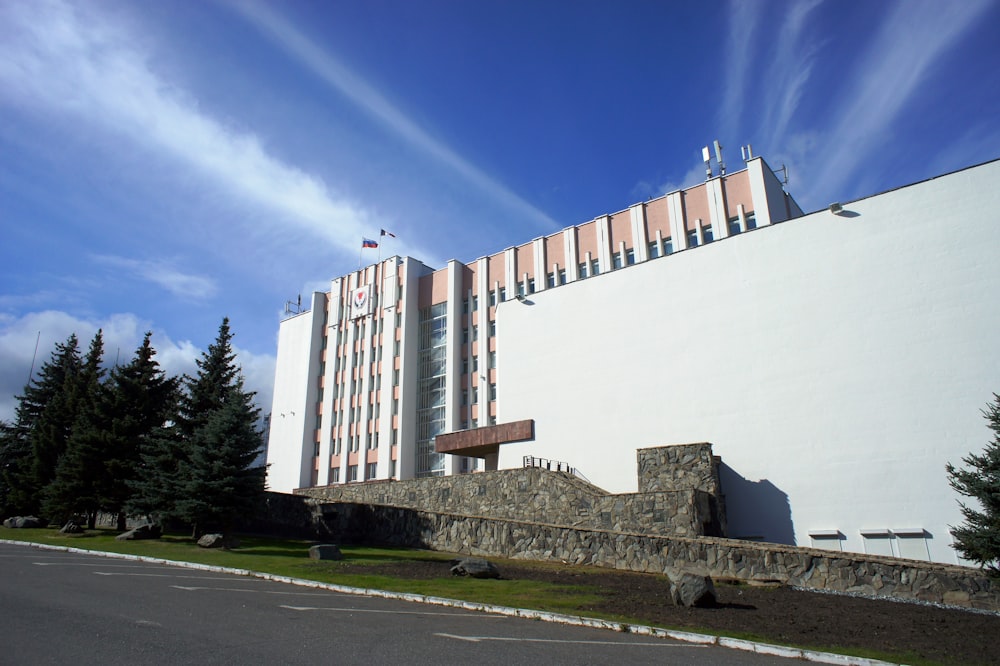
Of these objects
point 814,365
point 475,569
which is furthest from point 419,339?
point 475,569

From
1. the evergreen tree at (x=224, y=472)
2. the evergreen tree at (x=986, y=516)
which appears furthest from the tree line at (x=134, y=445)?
the evergreen tree at (x=986, y=516)

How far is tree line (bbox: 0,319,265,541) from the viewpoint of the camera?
23.3 m

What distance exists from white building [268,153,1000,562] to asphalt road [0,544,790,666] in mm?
17075

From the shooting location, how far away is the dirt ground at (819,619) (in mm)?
9469

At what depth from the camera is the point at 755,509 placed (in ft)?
80.7

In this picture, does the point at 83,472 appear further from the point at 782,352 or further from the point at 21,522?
the point at 782,352

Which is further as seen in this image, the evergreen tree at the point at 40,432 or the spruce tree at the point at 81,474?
the evergreen tree at the point at 40,432

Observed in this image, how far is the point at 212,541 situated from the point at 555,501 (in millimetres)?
12823

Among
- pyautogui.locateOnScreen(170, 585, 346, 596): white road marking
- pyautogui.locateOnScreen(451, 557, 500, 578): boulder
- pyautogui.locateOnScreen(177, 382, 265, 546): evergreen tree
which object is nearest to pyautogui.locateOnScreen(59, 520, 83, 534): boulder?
pyautogui.locateOnScreen(177, 382, 265, 546): evergreen tree

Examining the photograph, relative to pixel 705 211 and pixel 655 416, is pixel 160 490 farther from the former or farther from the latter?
pixel 705 211

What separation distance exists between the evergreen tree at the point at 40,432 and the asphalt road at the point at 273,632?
2442 centimetres

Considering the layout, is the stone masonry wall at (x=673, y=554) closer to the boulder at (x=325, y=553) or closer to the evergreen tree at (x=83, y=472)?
the boulder at (x=325, y=553)

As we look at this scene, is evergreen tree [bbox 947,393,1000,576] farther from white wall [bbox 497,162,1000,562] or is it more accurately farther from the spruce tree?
the spruce tree

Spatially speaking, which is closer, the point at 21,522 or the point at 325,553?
the point at 325,553
